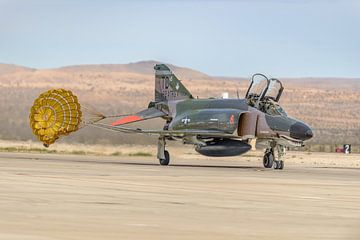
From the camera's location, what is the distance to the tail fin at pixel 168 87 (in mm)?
39875

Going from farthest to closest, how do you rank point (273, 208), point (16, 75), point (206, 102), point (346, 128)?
1. point (16, 75)
2. point (346, 128)
3. point (206, 102)
4. point (273, 208)

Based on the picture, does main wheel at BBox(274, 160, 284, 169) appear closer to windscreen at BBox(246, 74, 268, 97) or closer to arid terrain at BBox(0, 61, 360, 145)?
windscreen at BBox(246, 74, 268, 97)

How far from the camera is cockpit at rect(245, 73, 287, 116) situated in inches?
1390

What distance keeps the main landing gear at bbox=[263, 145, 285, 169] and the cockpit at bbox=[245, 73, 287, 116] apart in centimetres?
136

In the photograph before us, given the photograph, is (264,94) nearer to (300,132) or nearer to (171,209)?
(300,132)

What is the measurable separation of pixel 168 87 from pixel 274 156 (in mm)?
6949

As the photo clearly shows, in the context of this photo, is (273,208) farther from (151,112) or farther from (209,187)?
(151,112)

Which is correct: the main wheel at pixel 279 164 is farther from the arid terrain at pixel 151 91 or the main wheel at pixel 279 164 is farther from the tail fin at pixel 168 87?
the arid terrain at pixel 151 91

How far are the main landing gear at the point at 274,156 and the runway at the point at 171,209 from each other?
432 inches

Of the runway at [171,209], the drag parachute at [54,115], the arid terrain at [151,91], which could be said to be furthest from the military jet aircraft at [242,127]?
A: the arid terrain at [151,91]

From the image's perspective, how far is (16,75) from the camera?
152375 mm

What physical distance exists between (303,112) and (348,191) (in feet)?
348

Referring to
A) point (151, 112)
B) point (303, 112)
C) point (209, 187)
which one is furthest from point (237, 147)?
point (303, 112)

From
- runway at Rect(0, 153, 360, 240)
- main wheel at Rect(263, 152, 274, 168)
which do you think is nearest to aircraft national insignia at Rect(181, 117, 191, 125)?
main wheel at Rect(263, 152, 274, 168)
